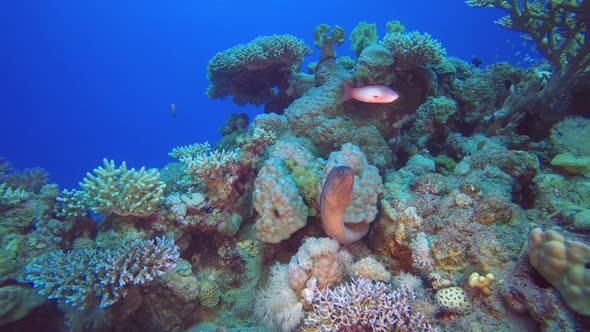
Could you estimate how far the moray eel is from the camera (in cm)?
333

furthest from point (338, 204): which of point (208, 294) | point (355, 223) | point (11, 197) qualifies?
point (11, 197)

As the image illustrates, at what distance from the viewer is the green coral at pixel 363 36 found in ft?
25.4

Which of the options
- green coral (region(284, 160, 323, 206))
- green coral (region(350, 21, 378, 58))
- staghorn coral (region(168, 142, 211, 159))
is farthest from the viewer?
green coral (region(350, 21, 378, 58))

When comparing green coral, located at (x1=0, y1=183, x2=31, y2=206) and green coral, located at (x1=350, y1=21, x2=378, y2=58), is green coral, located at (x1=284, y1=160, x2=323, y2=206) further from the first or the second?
green coral, located at (x1=350, y1=21, x2=378, y2=58)

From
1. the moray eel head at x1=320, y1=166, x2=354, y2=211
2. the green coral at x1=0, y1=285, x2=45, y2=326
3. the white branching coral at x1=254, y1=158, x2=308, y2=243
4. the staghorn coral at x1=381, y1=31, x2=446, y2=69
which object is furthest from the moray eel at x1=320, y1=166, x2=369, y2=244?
the green coral at x1=0, y1=285, x2=45, y2=326

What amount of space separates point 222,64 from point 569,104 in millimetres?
7659

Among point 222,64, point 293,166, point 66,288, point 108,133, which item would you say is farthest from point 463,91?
point 108,133

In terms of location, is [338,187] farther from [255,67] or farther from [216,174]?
[255,67]

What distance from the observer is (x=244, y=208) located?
504 centimetres

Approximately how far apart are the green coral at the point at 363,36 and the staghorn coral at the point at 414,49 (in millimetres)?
1697

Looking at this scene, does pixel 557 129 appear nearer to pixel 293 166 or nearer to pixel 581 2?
pixel 581 2

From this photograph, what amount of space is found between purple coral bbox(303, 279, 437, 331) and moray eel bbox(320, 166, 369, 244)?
0.75m

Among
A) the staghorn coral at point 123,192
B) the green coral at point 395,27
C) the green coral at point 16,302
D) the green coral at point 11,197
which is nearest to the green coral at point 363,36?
the green coral at point 395,27

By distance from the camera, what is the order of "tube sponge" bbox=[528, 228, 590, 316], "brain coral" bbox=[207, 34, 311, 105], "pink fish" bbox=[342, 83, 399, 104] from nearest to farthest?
"tube sponge" bbox=[528, 228, 590, 316] < "pink fish" bbox=[342, 83, 399, 104] < "brain coral" bbox=[207, 34, 311, 105]
